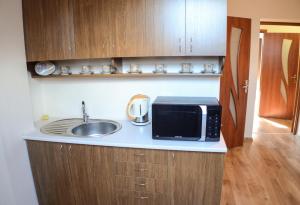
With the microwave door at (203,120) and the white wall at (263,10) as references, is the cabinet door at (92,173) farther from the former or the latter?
the white wall at (263,10)

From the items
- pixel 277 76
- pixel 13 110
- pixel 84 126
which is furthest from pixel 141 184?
pixel 277 76

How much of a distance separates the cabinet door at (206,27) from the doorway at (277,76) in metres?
3.39

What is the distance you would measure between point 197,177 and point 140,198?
0.53 metres

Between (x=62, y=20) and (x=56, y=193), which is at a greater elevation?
(x=62, y=20)

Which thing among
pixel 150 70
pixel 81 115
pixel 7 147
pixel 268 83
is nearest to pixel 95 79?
pixel 81 115

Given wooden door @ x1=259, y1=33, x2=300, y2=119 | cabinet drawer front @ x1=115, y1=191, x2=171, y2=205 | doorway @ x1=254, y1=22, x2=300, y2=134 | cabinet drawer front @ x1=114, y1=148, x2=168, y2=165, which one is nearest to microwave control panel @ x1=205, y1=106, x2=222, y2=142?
cabinet drawer front @ x1=114, y1=148, x2=168, y2=165

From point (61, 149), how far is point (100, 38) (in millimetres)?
1030

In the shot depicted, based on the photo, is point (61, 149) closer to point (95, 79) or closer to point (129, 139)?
point (129, 139)

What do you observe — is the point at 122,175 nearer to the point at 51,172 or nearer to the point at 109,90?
the point at 51,172

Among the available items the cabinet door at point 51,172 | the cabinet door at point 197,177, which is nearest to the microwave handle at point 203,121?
the cabinet door at point 197,177

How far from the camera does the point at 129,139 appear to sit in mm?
1644

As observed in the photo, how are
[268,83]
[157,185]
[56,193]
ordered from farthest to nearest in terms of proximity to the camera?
[268,83], [56,193], [157,185]

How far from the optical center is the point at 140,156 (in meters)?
1.59

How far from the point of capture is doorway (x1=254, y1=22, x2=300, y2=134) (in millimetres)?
4531
